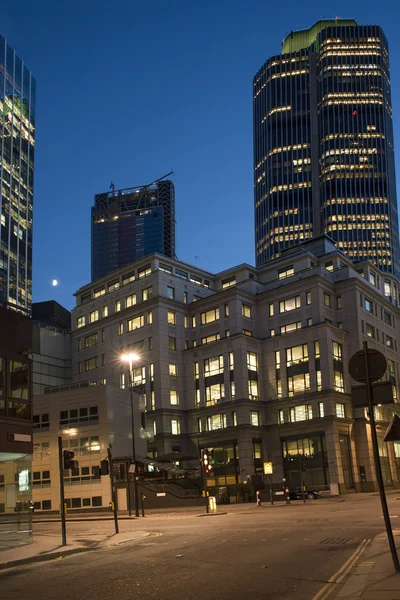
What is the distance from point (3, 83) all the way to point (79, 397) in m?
140

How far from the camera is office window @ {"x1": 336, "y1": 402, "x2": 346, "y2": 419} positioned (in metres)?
80.6

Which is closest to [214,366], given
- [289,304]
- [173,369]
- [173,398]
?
[173,369]

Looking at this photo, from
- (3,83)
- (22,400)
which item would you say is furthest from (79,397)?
(3,83)

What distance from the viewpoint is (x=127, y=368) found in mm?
93375

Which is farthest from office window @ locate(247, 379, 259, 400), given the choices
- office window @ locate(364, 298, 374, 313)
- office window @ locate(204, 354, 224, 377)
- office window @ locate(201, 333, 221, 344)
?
office window @ locate(364, 298, 374, 313)

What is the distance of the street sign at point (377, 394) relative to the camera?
11.8m

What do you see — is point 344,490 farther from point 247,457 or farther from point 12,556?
point 12,556

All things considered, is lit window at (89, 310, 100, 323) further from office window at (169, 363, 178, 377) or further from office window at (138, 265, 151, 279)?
office window at (169, 363, 178, 377)

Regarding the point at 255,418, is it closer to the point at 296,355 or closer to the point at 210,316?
the point at 296,355

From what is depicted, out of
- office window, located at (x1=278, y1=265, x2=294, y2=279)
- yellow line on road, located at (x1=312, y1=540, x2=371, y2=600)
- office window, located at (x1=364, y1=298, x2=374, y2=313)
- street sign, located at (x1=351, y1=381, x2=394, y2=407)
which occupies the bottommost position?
yellow line on road, located at (x1=312, y1=540, x2=371, y2=600)

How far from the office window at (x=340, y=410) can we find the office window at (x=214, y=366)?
1574 centimetres

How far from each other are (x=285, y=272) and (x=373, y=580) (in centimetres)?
8272

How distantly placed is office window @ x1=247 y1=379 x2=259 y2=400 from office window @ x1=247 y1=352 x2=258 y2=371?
170 cm

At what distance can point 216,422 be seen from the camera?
284ft
